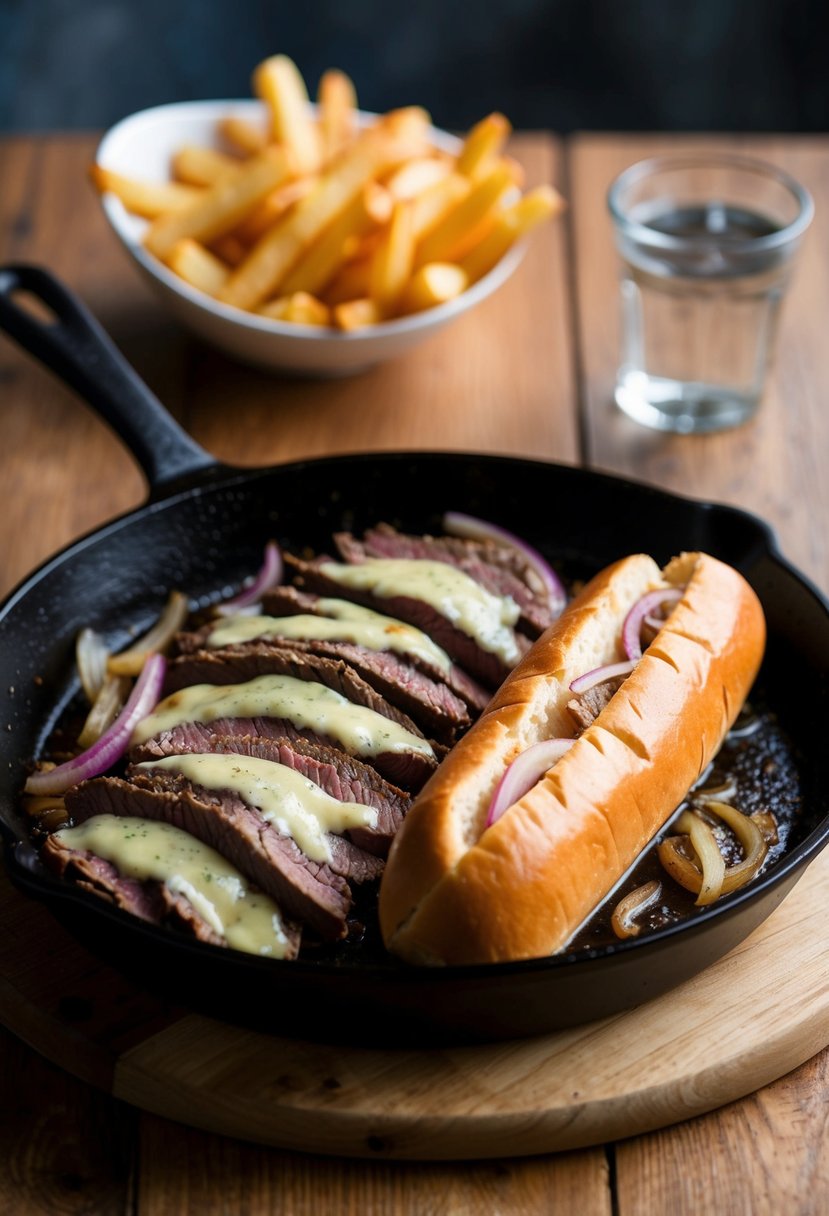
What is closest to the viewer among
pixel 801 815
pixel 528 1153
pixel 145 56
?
pixel 528 1153

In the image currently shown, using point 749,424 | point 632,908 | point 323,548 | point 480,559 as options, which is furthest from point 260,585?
point 749,424

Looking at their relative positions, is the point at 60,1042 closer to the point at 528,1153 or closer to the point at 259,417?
the point at 528,1153

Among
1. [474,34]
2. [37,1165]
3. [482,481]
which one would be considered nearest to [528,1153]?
[37,1165]

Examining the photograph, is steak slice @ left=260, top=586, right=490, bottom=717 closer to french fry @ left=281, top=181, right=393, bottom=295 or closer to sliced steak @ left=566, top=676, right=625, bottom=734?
sliced steak @ left=566, top=676, right=625, bottom=734

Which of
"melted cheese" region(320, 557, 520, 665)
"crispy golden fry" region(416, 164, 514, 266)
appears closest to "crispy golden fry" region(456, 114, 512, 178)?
"crispy golden fry" region(416, 164, 514, 266)

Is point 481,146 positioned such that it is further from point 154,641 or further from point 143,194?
point 154,641

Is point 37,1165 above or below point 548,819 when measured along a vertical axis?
below

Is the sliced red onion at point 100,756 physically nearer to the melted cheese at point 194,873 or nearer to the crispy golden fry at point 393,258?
the melted cheese at point 194,873
